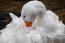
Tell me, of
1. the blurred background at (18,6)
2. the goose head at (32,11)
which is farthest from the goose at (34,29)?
the blurred background at (18,6)

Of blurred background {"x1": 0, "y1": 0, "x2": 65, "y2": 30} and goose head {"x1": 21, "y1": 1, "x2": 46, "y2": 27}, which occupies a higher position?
goose head {"x1": 21, "y1": 1, "x2": 46, "y2": 27}

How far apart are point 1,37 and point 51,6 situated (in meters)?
1.18

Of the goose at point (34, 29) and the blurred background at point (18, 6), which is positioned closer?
the goose at point (34, 29)

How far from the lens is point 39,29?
2.59 ft

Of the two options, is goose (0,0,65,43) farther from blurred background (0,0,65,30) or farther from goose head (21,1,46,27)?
blurred background (0,0,65,30)

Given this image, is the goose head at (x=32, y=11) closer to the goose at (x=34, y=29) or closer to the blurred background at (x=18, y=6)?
the goose at (x=34, y=29)

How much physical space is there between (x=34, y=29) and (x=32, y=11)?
0.09m

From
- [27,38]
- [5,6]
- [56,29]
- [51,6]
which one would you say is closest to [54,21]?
[56,29]

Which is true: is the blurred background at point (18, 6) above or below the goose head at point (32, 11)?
below

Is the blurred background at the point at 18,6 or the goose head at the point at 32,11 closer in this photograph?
the goose head at the point at 32,11

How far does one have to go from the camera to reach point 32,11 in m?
0.76

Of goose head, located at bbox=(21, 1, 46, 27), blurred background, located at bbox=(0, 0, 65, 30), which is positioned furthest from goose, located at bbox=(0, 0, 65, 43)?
blurred background, located at bbox=(0, 0, 65, 30)

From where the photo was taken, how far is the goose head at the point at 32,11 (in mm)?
756

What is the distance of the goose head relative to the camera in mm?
756
